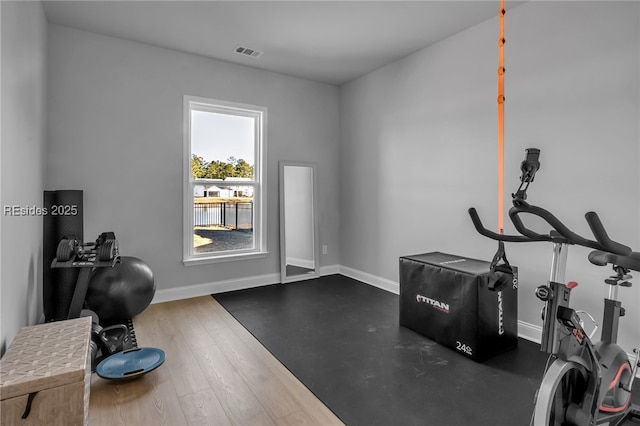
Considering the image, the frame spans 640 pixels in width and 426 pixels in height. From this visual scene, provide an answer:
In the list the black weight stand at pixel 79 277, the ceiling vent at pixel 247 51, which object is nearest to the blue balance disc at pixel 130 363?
the black weight stand at pixel 79 277

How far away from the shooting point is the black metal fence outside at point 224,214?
14.0 feet

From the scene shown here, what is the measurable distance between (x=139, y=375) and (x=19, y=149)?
1.65 metres

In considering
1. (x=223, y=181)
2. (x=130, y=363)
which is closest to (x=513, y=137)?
(x=223, y=181)

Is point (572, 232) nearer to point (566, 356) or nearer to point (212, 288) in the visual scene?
point (566, 356)

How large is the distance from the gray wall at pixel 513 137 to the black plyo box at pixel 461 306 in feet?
1.53

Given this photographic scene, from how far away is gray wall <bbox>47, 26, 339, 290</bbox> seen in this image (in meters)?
3.46

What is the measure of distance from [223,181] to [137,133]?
107 cm

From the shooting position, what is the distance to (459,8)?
304cm

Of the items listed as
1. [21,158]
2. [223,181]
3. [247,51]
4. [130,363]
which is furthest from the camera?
[223,181]

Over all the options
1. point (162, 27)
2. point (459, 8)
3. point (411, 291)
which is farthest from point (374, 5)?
point (411, 291)

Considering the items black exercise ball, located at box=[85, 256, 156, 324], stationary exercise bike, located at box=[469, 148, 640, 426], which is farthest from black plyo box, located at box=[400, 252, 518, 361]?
black exercise ball, located at box=[85, 256, 156, 324]

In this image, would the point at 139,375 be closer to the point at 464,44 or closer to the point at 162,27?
the point at 162,27

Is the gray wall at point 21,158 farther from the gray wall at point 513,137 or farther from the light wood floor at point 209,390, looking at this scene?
the gray wall at point 513,137

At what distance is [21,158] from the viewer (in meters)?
2.28
